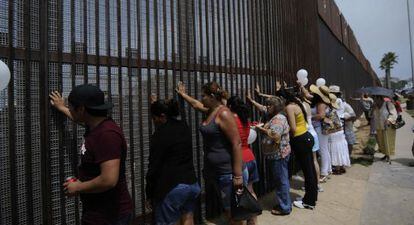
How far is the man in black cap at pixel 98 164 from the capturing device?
219 centimetres

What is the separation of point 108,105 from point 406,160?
28.5 feet

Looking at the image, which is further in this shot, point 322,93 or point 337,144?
point 337,144

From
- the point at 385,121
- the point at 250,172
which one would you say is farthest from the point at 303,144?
the point at 385,121

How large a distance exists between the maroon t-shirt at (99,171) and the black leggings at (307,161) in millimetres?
3237

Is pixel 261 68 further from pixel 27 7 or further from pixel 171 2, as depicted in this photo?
pixel 27 7

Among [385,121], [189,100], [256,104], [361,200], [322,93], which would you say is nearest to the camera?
[189,100]

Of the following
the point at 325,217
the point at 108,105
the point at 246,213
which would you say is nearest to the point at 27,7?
the point at 108,105

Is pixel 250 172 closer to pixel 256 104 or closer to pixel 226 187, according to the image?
pixel 226 187

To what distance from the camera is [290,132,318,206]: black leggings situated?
17.0 ft

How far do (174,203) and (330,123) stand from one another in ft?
14.8

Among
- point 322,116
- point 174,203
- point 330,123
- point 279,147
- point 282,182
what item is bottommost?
point 282,182

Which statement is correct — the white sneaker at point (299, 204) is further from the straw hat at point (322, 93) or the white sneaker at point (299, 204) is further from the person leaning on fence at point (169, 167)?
the person leaning on fence at point (169, 167)

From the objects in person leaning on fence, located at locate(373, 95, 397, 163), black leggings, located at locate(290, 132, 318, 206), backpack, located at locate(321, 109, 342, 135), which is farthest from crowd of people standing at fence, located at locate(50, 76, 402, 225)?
person leaning on fence, located at locate(373, 95, 397, 163)

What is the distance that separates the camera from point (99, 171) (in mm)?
2246
